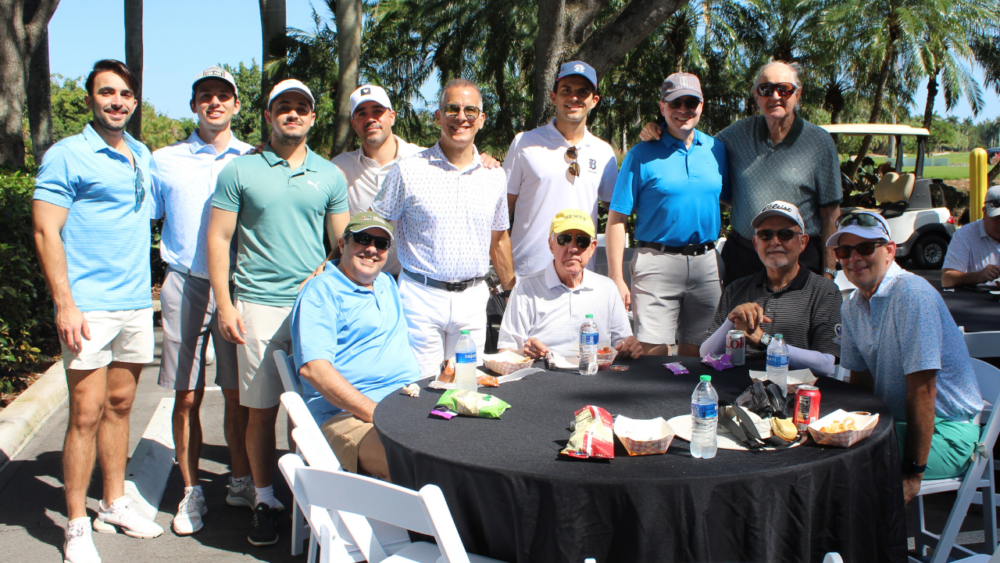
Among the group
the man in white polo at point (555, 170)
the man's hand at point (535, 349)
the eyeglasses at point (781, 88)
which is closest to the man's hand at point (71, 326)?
the man's hand at point (535, 349)

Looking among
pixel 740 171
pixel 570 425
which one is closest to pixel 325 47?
pixel 740 171

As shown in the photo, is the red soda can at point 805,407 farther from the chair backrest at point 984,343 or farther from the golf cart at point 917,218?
the golf cart at point 917,218

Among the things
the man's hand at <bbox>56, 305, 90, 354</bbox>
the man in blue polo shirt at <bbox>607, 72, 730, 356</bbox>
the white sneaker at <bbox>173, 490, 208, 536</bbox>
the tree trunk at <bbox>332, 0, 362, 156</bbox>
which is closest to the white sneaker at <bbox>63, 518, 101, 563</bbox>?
the white sneaker at <bbox>173, 490, 208, 536</bbox>

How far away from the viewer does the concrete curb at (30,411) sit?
4.61 metres

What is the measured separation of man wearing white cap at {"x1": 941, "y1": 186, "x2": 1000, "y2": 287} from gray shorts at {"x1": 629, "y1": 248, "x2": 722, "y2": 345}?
2318mm

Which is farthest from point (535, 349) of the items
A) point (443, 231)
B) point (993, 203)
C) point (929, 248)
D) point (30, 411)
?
point (929, 248)

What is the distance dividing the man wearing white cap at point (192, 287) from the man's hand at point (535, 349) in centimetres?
153

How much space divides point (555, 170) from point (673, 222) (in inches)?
29.4

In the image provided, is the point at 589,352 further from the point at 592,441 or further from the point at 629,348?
the point at 592,441

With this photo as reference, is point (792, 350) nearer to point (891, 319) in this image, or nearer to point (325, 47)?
point (891, 319)

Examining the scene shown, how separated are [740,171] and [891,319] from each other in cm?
155

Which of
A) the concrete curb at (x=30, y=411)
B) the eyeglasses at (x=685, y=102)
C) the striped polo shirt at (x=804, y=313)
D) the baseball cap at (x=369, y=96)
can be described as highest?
the eyeglasses at (x=685, y=102)

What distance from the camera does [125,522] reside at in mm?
3502

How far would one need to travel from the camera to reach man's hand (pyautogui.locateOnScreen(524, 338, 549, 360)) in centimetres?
338
